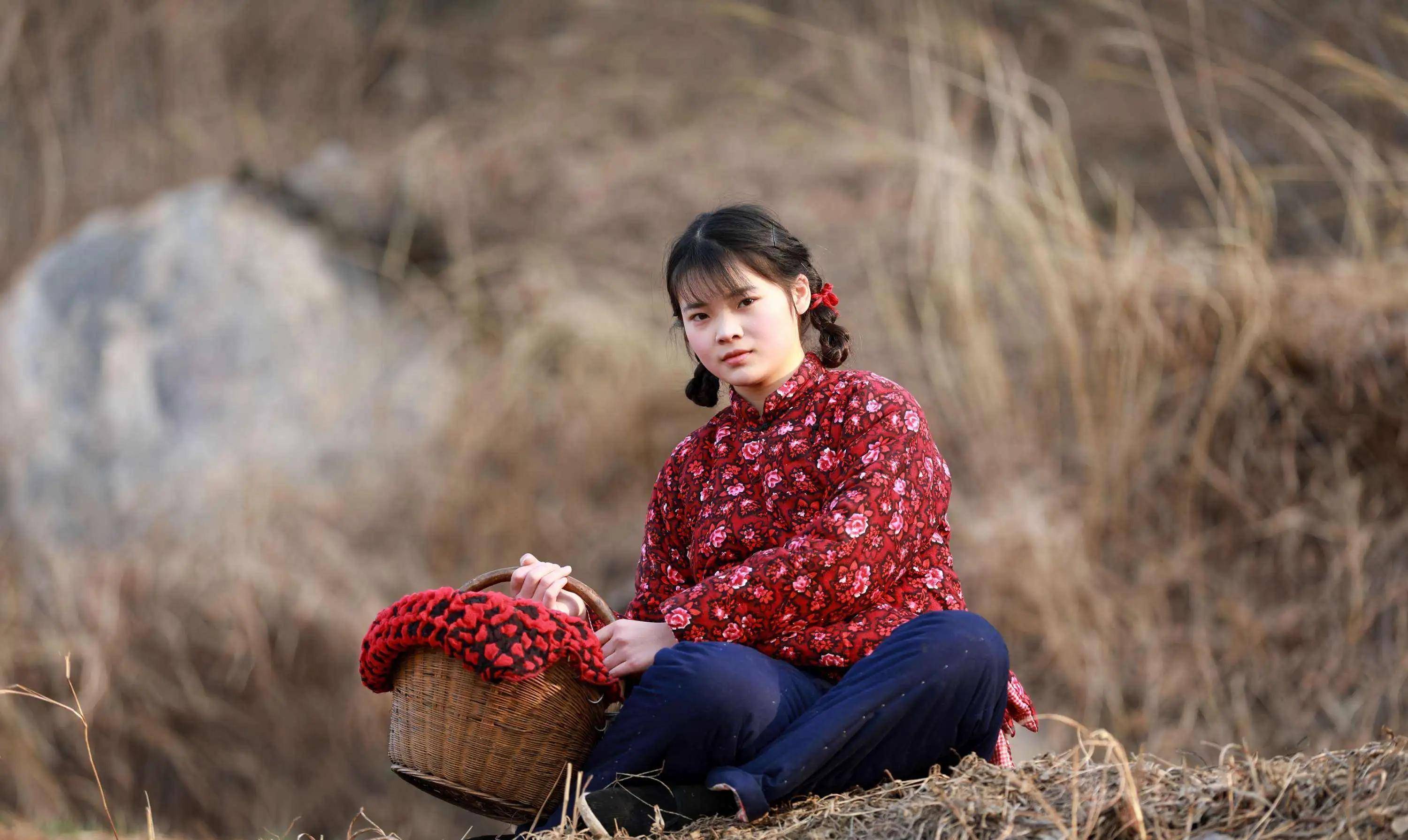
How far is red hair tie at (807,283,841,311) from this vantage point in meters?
2.26

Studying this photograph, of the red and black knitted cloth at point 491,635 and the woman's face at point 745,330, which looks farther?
the woman's face at point 745,330

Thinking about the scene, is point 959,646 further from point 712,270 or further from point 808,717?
point 712,270

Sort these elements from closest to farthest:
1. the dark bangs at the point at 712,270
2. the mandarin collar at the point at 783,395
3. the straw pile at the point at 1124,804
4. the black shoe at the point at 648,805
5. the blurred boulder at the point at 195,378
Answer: the straw pile at the point at 1124,804 → the black shoe at the point at 648,805 → the dark bangs at the point at 712,270 → the mandarin collar at the point at 783,395 → the blurred boulder at the point at 195,378

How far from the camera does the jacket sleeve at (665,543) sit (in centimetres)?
229

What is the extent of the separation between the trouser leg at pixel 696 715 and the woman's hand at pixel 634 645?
0.04m

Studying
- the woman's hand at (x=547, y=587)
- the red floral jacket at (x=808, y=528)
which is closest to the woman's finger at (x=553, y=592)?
the woman's hand at (x=547, y=587)

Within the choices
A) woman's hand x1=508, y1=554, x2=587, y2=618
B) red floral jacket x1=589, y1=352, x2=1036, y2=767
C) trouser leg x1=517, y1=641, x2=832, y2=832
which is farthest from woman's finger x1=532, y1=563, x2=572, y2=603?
trouser leg x1=517, y1=641, x2=832, y2=832

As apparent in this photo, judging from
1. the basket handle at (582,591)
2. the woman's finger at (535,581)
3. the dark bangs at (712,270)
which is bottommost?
the basket handle at (582,591)

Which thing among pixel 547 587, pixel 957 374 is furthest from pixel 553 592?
pixel 957 374

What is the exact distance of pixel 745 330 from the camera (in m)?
2.11

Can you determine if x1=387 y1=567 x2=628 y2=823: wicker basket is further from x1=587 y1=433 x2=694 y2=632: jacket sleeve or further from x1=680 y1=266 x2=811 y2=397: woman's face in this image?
x1=680 y1=266 x2=811 y2=397: woman's face

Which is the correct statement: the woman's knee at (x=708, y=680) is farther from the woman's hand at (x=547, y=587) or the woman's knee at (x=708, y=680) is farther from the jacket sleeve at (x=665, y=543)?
the jacket sleeve at (x=665, y=543)

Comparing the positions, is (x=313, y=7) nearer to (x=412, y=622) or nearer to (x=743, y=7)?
(x=743, y=7)

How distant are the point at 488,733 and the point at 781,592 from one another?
0.47m
